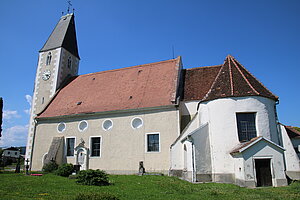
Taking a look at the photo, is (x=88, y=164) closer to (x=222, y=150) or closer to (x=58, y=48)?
(x=222, y=150)

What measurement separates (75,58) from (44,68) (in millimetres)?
4089

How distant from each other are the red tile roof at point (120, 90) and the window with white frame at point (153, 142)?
A: 249 centimetres

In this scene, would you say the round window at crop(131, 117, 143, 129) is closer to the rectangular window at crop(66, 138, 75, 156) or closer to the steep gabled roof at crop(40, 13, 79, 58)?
the rectangular window at crop(66, 138, 75, 156)

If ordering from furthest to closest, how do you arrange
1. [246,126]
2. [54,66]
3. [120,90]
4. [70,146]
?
[54,66]
[120,90]
[70,146]
[246,126]

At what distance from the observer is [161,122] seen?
1894cm

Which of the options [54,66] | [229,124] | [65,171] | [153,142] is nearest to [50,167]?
[65,171]

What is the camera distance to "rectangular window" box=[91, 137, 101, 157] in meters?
20.8

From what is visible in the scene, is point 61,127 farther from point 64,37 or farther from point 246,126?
point 246,126

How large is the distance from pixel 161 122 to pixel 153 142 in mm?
1762

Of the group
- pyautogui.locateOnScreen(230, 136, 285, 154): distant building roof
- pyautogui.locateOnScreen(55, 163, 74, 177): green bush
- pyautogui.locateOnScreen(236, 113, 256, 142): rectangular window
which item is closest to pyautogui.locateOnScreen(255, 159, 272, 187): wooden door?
pyautogui.locateOnScreen(230, 136, 285, 154): distant building roof

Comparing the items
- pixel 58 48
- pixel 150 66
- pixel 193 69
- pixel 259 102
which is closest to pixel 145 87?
pixel 150 66

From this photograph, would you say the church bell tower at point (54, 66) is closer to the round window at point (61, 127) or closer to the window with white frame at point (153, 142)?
the round window at point (61, 127)

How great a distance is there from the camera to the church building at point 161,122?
561 inches

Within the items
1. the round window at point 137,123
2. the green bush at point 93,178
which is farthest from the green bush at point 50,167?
the green bush at point 93,178
